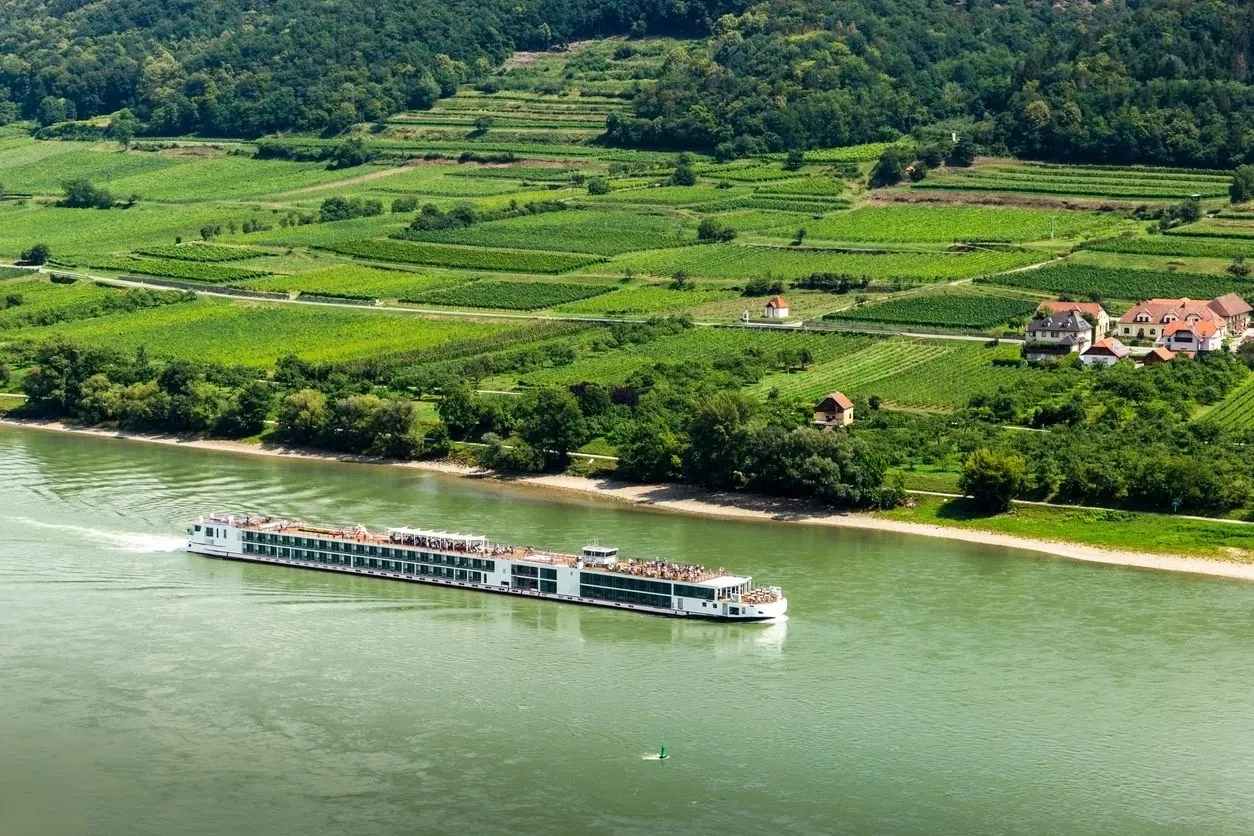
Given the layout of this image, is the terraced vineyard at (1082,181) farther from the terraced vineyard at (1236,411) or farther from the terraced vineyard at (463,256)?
the terraced vineyard at (1236,411)

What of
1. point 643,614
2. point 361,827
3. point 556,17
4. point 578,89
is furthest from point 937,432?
point 556,17

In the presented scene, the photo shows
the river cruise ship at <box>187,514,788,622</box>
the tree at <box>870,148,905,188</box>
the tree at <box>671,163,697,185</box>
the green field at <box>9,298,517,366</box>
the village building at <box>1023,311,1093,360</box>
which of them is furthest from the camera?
the tree at <box>671,163,697,185</box>

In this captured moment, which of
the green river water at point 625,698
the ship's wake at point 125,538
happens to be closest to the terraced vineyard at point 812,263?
the green river water at point 625,698

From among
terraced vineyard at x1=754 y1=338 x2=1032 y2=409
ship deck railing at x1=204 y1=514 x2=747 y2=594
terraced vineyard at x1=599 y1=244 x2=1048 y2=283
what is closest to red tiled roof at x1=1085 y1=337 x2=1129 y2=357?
terraced vineyard at x1=754 y1=338 x2=1032 y2=409

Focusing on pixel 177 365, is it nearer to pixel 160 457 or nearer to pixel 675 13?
pixel 160 457

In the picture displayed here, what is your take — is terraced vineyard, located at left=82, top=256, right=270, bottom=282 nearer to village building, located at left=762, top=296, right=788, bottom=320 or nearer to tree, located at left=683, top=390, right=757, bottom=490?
village building, located at left=762, top=296, right=788, bottom=320

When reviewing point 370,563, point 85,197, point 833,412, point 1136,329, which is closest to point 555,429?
point 833,412
